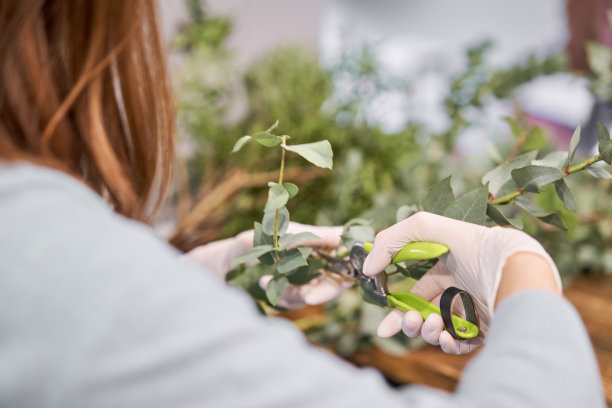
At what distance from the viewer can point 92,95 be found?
1.19ft

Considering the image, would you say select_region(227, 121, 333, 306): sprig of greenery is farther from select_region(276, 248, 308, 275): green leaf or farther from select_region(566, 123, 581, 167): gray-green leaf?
select_region(566, 123, 581, 167): gray-green leaf

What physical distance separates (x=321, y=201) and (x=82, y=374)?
633mm

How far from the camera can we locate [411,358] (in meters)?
0.65

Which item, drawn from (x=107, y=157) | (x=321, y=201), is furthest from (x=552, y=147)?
(x=107, y=157)

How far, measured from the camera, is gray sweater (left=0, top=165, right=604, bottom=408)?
0.20 meters

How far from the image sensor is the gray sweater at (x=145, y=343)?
0.20m

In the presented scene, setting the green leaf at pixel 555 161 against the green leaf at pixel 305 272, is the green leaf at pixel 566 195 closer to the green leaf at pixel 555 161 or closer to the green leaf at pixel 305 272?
the green leaf at pixel 555 161

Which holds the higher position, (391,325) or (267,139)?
(267,139)

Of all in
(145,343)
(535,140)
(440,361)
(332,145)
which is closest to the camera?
(145,343)

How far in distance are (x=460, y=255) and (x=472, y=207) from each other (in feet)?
0.13

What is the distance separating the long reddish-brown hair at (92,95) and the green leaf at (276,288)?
0.13m

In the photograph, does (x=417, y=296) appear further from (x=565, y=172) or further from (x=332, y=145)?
(x=332, y=145)

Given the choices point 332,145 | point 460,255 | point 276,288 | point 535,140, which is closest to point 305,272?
point 276,288

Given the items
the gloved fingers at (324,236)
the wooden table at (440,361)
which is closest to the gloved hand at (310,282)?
the gloved fingers at (324,236)
